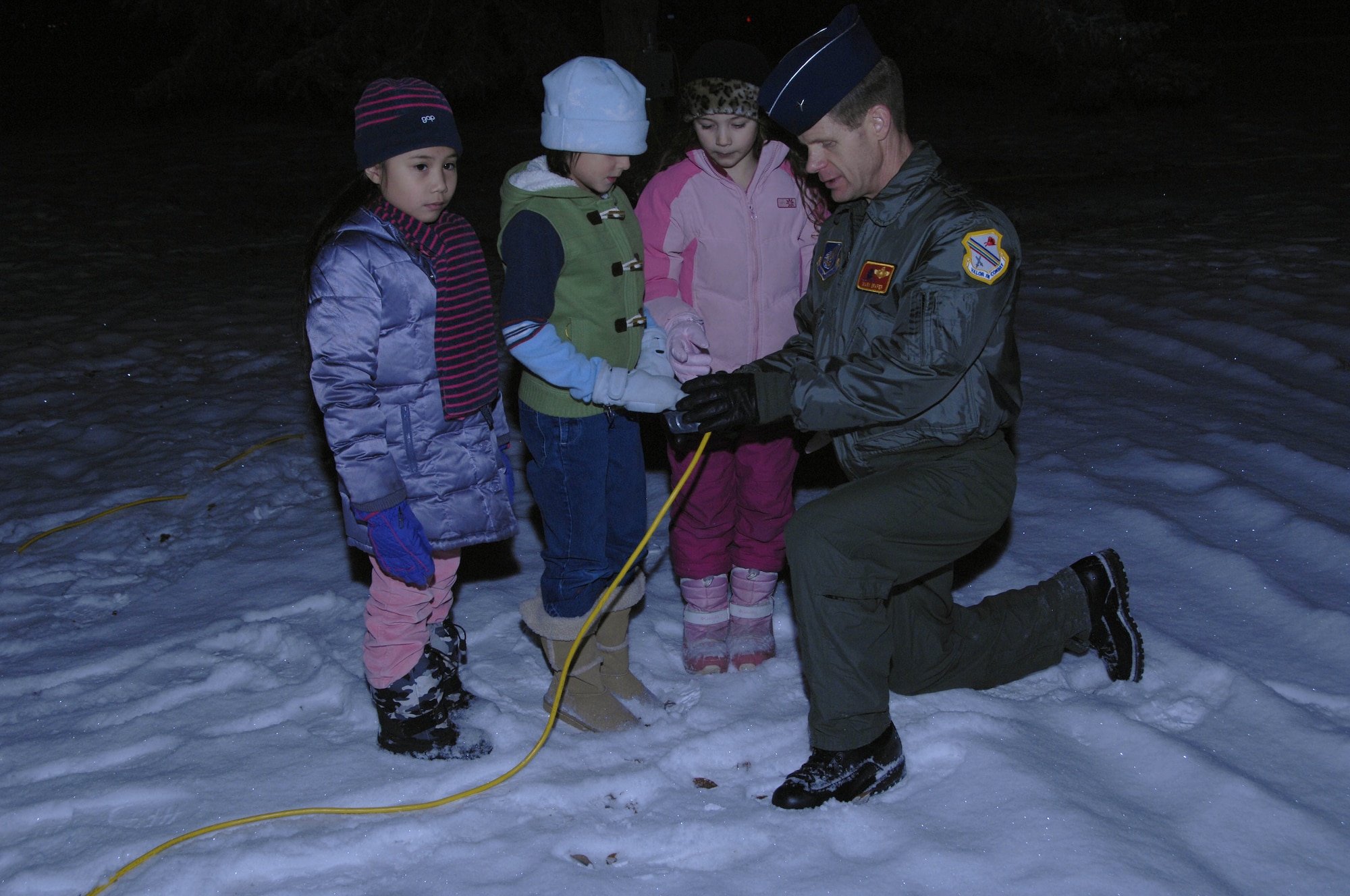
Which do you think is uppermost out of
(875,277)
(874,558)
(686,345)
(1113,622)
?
(875,277)

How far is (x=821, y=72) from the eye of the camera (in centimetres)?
264

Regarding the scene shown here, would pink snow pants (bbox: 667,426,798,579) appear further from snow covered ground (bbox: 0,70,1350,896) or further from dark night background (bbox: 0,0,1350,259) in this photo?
dark night background (bbox: 0,0,1350,259)

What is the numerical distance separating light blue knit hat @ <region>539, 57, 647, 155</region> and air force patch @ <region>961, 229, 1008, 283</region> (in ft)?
2.77

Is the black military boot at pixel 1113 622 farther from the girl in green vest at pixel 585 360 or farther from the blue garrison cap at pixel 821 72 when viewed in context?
the blue garrison cap at pixel 821 72

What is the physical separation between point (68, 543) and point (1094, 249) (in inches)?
296

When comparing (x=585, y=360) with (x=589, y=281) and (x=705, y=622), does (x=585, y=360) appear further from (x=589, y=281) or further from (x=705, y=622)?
(x=705, y=622)

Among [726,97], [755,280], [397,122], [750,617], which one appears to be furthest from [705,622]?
[397,122]

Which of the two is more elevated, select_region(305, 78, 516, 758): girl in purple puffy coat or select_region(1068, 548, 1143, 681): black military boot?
select_region(305, 78, 516, 758): girl in purple puffy coat

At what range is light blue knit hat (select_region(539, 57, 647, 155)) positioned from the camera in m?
2.72

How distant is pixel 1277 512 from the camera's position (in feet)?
13.0

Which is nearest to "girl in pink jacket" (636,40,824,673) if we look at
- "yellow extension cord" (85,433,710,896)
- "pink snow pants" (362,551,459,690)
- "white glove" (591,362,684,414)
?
"yellow extension cord" (85,433,710,896)

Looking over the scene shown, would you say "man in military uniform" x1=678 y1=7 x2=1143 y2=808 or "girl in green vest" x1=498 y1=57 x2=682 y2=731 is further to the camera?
"girl in green vest" x1=498 y1=57 x2=682 y2=731

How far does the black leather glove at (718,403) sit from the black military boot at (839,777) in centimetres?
87

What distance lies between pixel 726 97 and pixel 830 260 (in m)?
0.55
